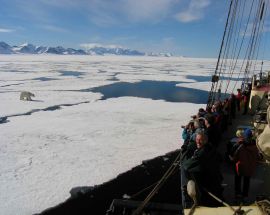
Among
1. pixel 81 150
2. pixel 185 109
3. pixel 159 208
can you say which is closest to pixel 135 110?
pixel 185 109

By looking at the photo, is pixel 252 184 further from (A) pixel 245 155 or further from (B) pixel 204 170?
(B) pixel 204 170

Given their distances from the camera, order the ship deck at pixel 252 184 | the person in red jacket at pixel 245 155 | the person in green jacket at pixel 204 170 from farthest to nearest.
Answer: the person in red jacket at pixel 245 155, the ship deck at pixel 252 184, the person in green jacket at pixel 204 170

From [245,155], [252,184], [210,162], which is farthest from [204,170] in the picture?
[252,184]

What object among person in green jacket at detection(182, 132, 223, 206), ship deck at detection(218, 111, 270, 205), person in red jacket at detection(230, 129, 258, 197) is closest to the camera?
person in green jacket at detection(182, 132, 223, 206)

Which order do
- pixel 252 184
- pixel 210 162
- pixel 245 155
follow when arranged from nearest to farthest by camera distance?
1. pixel 210 162
2. pixel 245 155
3. pixel 252 184

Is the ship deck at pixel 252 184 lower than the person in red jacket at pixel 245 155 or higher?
lower

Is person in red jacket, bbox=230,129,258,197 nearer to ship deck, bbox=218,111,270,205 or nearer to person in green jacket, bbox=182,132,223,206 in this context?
ship deck, bbox=218,111,270,205

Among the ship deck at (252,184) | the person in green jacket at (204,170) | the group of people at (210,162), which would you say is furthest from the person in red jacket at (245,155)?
the person in green jacket at (204,170)

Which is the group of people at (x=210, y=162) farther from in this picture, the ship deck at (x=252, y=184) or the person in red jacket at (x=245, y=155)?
the ship deck at (x=252, y=184)

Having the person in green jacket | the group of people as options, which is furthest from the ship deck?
the person in green jacket

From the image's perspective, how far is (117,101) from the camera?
1928 cm

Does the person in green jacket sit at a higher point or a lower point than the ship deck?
higher

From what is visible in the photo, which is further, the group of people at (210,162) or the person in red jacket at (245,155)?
the person in red jacket at (245,155)

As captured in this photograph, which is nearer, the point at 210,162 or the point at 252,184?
the point at 210,162
